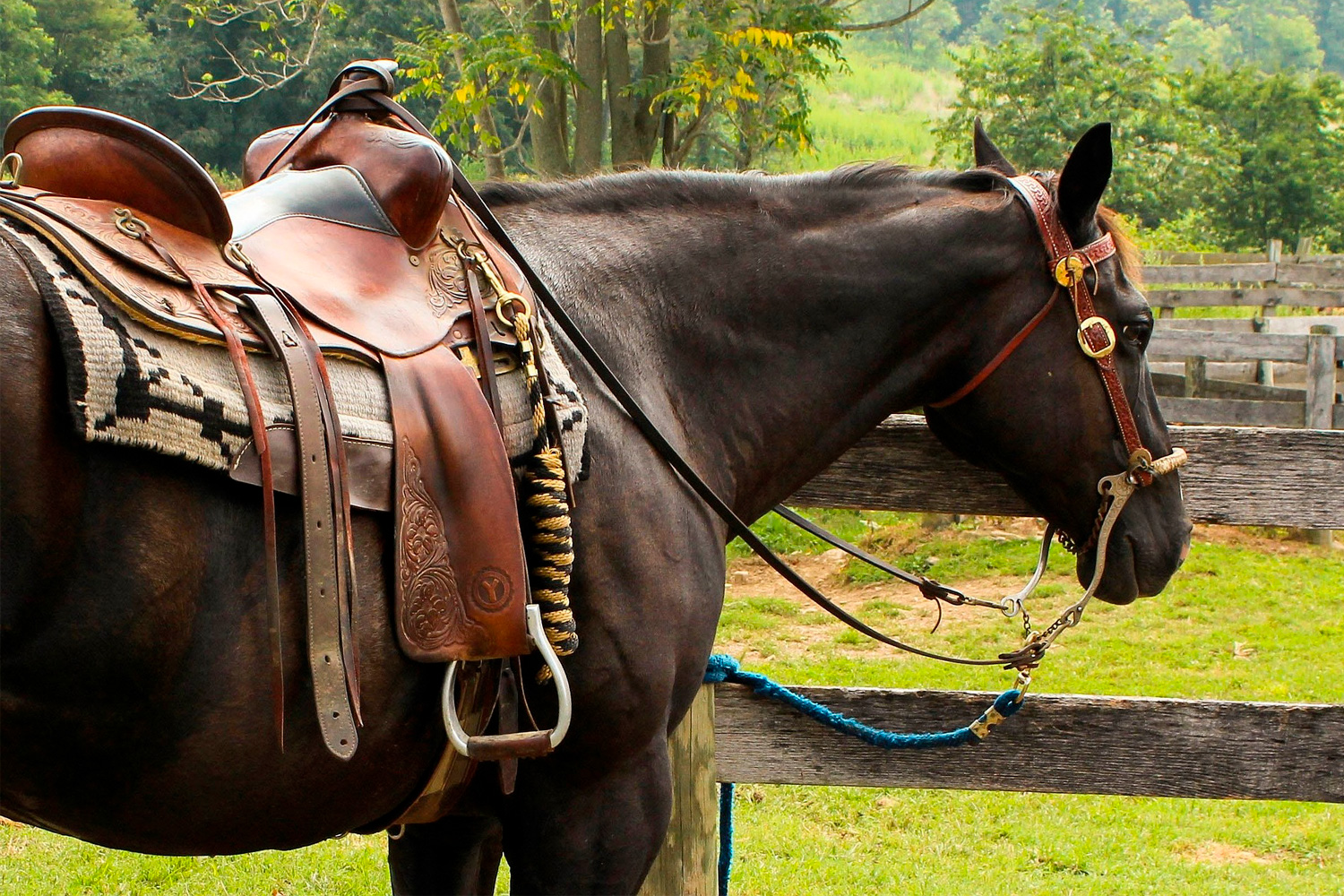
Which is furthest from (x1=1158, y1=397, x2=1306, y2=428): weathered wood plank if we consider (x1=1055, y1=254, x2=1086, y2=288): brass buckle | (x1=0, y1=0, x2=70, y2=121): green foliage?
(x1=0, y1=0, x2=70, y2=121): green foliage

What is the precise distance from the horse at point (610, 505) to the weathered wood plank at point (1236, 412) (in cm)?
727

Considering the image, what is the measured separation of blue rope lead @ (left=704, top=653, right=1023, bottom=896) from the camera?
8.87 ft

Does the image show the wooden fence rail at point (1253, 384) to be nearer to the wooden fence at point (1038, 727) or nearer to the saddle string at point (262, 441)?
the wooden fence at point (1038, 727)

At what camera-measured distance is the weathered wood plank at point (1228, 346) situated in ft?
31.8

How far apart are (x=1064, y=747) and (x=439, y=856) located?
1.53 meters

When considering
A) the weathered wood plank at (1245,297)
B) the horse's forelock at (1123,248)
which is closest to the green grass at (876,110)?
the weathered wood plank at (1245,297)

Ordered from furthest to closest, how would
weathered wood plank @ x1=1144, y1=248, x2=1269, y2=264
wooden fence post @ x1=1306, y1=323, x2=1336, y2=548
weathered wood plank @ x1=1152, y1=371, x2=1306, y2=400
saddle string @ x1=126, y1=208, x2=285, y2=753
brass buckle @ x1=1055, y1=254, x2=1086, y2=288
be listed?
weathered wood plank @ x1=1144, y1=248, x2=1269, y2=264
weathered wood plank @ x1=1152, y1=371, x2=1306, y2=400
wooden fence post @ x1=1306, y1=323, x2=1336, y2=548
brass buckle @ x1=1055, y1=254, x2=1086, y2=288
saddle string @ x1=126, y1=208, x2=285, y2=753

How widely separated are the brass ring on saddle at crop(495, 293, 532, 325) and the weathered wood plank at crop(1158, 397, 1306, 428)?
829 centimetres

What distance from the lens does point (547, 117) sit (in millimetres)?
9016

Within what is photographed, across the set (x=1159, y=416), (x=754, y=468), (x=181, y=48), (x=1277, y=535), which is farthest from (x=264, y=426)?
(x=181, y=48)

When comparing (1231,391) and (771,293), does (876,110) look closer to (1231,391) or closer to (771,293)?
(1231,391)

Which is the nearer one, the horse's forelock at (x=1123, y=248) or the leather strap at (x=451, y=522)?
the leather strap at (x=451, y=522)

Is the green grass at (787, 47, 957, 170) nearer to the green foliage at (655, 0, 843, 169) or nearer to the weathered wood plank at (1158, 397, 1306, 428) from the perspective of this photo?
the green foliage at (655, 0, 843, 169)

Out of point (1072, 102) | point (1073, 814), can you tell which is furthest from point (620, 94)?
point (1072, 102)
